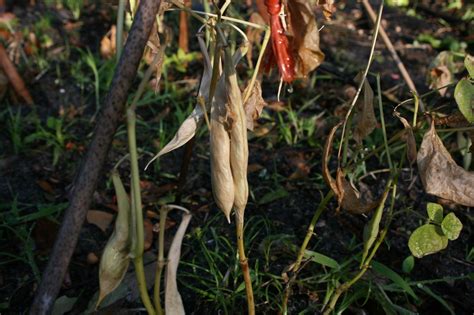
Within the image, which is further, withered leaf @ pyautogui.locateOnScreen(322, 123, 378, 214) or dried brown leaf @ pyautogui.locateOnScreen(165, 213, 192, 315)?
withered leaf @ pyautogui.locateOnScreen(322, 123, 378, 214)

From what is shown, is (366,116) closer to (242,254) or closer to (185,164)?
(242,254)

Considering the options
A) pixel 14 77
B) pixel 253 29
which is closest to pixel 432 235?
pixel 253 29

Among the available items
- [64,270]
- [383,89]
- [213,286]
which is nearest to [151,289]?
[213,286]

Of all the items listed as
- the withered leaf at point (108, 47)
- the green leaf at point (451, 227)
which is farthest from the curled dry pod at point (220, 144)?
the withered leaf at point (108, 47)

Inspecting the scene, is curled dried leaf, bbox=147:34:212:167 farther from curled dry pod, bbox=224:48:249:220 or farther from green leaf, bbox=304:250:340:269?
green leaf, bbox=304:250:340:269

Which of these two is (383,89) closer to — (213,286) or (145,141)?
(145,141)

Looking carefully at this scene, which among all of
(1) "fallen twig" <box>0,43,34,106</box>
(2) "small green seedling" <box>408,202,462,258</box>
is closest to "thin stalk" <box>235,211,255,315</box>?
(2) "small green seedling" <box>408,202,462,258</box>

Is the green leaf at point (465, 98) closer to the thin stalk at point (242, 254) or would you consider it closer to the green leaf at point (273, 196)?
the thin stalk at point (242, 254)
